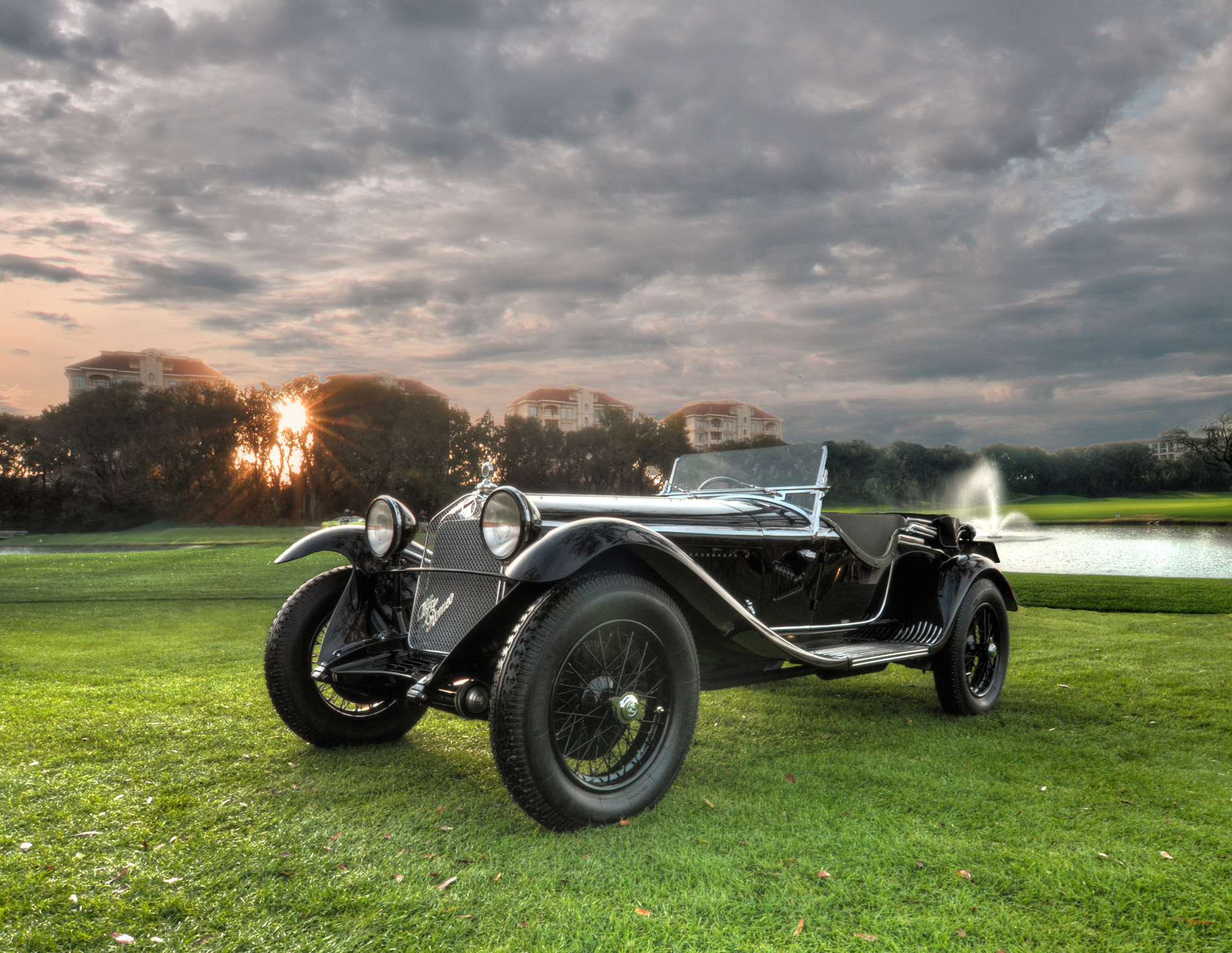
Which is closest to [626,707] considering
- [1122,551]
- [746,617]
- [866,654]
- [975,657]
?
[746,617]

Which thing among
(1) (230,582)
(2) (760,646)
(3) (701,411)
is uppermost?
(3) (701,411)

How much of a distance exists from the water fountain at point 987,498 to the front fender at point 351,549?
1251 inches

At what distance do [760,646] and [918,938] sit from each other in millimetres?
1538

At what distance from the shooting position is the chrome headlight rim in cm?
329

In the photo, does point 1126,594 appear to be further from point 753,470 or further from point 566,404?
point 566,404

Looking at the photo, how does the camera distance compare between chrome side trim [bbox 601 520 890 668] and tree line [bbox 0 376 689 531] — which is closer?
chrome side trim [bbox 601 520 890 668]

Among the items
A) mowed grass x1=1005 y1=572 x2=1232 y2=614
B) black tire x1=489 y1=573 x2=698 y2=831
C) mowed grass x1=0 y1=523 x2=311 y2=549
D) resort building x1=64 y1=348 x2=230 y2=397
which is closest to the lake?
mowed grass x1=1005 y1=572 x2=1232 y2=614

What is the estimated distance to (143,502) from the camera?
43.2 meters

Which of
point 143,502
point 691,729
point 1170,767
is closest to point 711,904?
point 691,729

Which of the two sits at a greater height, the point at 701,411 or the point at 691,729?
the point at 701,411

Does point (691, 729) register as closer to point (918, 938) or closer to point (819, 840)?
point (819, 840)

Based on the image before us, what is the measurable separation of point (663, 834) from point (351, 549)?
7.41ft

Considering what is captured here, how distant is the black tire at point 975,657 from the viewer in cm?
478

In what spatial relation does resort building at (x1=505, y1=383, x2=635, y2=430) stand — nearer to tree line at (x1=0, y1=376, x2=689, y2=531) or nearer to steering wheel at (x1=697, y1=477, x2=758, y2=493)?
tree line at (x1=0, y1=376, x2=689, y2=531)
